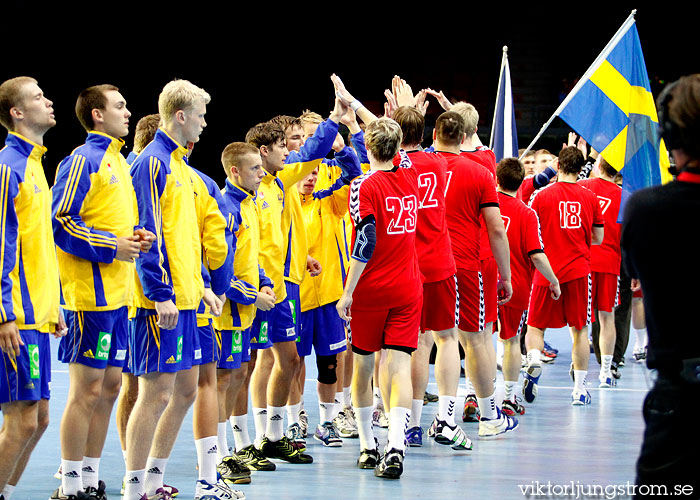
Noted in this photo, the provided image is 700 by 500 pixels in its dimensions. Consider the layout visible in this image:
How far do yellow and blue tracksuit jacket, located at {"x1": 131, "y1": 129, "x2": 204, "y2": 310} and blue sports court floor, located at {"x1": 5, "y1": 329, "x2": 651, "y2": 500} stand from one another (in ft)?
3.82

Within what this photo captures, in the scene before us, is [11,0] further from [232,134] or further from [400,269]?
[400,269]

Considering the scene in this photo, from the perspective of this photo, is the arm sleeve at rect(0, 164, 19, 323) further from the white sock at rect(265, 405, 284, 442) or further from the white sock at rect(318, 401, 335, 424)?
the white sock at rect(318, 401, 335, 424)

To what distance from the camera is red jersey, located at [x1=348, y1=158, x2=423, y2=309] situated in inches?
192

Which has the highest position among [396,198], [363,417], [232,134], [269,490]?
[232,134]

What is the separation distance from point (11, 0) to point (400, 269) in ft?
31.6

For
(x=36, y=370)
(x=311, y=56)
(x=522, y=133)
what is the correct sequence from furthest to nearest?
1. (x=522, y=133)
2. (x=311, y=56)
3. (x=36, y=370)

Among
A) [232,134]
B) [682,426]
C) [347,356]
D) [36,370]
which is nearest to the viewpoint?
[682,426]

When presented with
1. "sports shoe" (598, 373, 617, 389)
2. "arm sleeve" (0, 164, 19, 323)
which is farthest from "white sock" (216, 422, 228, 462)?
"sports shoe" (598, 373, 617, 389)

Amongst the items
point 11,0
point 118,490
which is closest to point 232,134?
point 11,0

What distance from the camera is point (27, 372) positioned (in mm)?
3541

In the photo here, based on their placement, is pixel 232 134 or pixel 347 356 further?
pixel 232 134

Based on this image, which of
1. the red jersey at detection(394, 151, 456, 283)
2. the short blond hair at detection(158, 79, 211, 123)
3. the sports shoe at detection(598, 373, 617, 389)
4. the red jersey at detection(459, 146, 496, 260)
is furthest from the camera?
the sports shoe at detection(598, 373, 617, 389)

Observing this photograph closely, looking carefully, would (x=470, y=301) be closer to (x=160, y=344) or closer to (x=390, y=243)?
(x=390, y=243)

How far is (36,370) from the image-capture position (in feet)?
11.7
